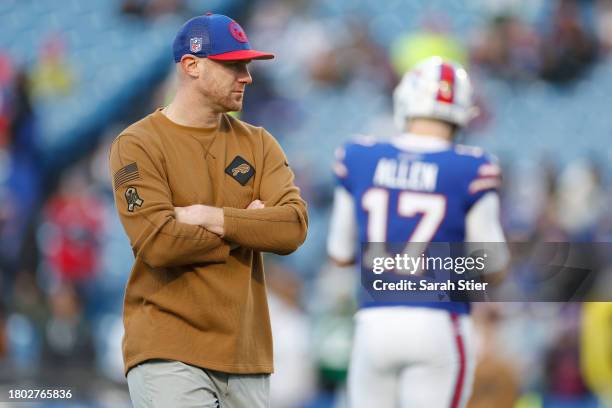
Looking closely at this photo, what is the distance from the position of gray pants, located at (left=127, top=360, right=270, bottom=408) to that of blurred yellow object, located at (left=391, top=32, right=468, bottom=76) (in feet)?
20.7

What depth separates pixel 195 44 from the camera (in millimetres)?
3662

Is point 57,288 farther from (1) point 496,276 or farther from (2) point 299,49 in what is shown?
(1) point 496,276

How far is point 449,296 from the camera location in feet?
14.1

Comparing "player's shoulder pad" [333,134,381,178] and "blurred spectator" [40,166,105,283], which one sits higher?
"blurred spectator" [40,166,105,283]

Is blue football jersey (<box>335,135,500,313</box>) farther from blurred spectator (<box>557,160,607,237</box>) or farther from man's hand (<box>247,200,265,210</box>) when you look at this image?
blurred spectator (<box>557,160,607,237</box>)

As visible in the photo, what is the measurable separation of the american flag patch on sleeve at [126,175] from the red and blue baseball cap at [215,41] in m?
0.42

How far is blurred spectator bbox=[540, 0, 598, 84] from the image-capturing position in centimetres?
977

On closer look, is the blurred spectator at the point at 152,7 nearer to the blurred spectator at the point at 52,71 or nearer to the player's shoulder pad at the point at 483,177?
the blurred spectator at the point at 52,71

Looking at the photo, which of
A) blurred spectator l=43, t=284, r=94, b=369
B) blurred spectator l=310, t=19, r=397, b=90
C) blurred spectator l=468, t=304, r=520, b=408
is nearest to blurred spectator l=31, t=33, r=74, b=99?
blurred spectator l=43, t=284, r=94, b=369

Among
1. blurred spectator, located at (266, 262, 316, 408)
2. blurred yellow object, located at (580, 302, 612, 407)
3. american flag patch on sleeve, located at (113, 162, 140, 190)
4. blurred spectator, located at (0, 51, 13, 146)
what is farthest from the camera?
blurred spectator, located at (0, 51, 13, 146)

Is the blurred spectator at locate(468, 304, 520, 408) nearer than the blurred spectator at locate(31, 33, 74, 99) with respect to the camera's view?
Yes

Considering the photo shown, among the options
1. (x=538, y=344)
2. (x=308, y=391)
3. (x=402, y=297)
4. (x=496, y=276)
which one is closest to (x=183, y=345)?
(x=402, y=297)

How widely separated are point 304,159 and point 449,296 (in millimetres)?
5211

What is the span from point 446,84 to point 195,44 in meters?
1.26
